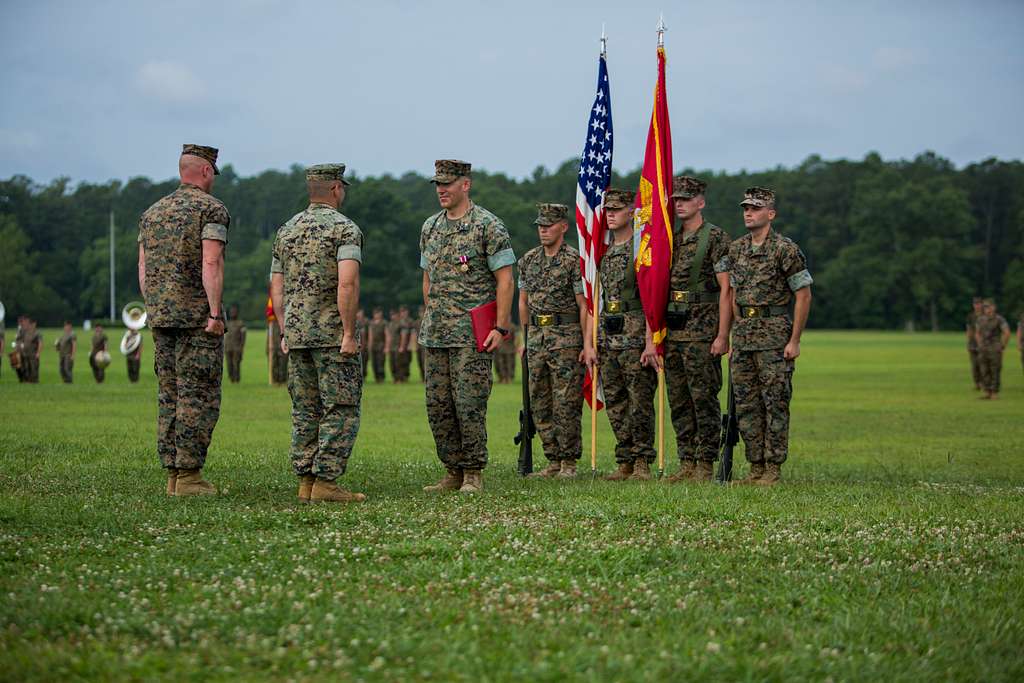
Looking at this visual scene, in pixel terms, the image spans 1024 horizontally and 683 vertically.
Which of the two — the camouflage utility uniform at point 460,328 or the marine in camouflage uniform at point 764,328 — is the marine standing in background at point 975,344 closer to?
the marine in camouflage uniform at point 764,328

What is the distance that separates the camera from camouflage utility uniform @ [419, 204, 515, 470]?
9.73 meters

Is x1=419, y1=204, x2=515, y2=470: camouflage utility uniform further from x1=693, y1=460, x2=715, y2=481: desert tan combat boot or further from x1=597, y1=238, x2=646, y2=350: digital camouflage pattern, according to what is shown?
x1=693, y1=460, x2=715, y2=481: desert tan combat boot

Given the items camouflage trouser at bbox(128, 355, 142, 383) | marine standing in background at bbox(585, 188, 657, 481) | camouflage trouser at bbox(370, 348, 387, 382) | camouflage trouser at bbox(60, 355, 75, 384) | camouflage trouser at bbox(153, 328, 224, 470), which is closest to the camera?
camouflage trouser at bbox(153, 328, 224, 470)

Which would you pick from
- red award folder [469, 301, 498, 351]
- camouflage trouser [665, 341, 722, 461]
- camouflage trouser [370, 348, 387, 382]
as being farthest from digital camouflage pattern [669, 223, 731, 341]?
camouflage trouser [370, 348, 387, 382]

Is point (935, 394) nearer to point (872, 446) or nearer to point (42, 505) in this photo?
point (872, 446)

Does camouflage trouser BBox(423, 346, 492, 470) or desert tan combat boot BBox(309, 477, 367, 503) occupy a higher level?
camouflage trouser BBox(423, 346, 492, 470)

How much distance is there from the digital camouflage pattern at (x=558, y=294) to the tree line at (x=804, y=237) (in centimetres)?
8765

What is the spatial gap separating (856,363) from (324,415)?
149 ft

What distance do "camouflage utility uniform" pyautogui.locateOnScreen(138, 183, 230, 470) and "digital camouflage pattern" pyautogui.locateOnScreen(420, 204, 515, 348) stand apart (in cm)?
161

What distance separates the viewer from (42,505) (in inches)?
332

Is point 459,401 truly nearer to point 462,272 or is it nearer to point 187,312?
point 462,272

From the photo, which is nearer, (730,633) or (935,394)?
(730,633)

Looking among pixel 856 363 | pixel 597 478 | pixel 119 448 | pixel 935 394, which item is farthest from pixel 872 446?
pixel 856 363

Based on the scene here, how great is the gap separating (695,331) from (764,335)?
0.62 metres
